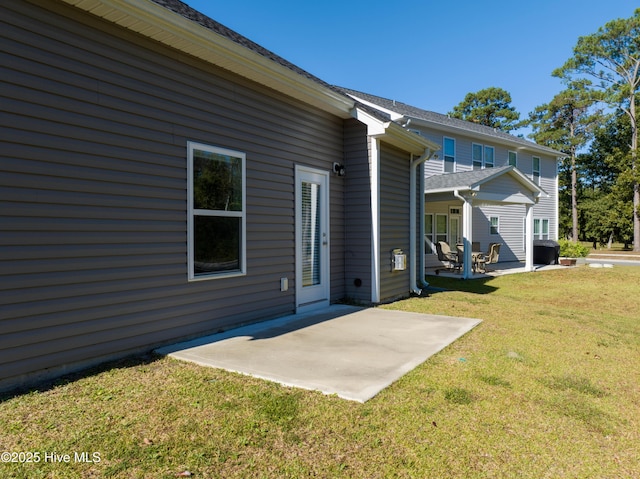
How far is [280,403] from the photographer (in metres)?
3.00

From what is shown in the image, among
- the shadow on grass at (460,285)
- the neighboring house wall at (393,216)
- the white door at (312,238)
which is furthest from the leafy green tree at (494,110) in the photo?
the white door at (312,238)

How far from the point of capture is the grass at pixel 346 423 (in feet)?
7.35

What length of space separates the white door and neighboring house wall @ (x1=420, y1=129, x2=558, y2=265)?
344 inches

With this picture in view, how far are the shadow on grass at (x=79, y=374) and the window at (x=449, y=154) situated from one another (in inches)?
570

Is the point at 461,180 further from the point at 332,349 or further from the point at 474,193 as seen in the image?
the point at 332,349

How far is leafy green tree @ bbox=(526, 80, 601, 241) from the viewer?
2952 cm

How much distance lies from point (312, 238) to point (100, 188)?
142 inches

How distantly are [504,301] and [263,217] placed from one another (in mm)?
5296

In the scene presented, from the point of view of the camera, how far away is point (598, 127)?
98.9 ft

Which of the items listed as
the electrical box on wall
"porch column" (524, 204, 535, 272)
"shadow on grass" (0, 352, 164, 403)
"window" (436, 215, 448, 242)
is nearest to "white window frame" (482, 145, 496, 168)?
"window" (436, 215, 448, 242)

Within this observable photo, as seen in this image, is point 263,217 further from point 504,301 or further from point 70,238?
point 504,301

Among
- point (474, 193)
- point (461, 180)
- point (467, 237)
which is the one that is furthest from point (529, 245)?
point (461, 180)

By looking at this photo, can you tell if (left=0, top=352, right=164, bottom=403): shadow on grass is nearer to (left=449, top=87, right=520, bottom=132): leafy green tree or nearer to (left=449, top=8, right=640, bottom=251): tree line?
(left=449, top=8, right=640, bottom=251): tree line

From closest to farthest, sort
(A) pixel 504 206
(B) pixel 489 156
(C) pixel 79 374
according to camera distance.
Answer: (C) pixel 79 374
(B) pixel 489 156
(A) pixel 504 206
